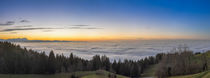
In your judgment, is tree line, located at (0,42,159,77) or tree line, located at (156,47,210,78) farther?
tree line, located at (0,42,159,77)

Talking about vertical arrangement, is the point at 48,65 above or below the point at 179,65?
below

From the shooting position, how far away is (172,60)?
218 feet

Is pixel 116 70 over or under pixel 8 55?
under

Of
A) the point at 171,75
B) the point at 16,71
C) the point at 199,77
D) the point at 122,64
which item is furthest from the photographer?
the point at 122,64

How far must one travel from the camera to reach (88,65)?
10444 centimetres

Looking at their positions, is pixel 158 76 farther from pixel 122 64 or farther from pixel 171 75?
pixel 122 64

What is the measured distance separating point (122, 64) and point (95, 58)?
793 inches

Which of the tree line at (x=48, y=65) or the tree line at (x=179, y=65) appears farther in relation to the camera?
the tree line at (x=48, y=65)

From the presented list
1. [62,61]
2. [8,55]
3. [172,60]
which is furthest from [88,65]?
[172,60]

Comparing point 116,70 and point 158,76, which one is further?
point 116,70

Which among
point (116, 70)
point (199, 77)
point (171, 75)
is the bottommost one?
point (116, 70)

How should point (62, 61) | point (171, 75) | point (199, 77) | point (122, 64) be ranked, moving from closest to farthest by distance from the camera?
point (199, 77) → point (171, 75) → point (62, 61) → point (122, 64)

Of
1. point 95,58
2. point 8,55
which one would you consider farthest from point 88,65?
point 8,55

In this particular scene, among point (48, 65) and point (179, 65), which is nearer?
point (179, 65)
